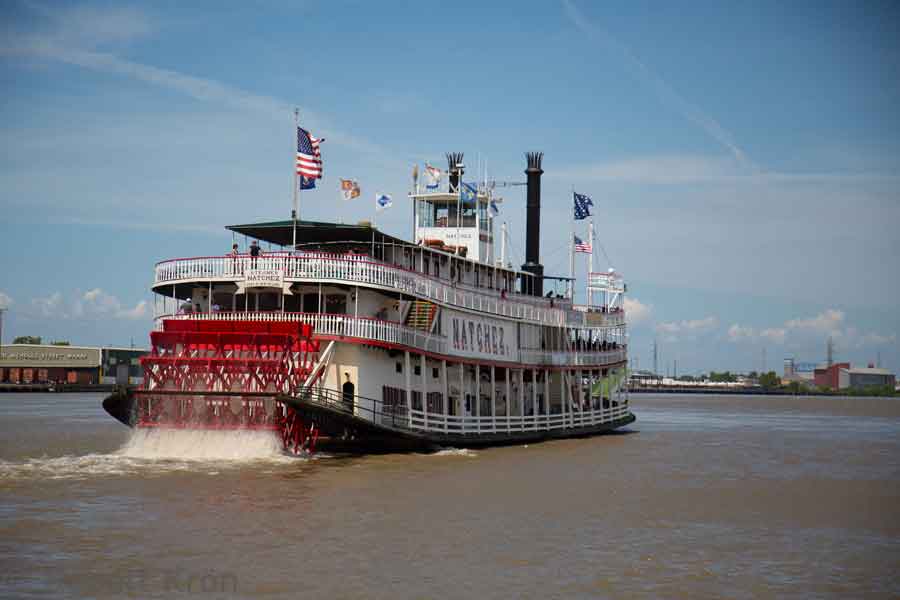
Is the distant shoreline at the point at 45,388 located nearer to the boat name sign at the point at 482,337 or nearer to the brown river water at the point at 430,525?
the brown river water at the point at 430,525

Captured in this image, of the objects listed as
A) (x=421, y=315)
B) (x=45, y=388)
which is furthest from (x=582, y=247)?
(x=45, y=388)

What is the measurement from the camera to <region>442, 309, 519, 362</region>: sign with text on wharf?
28203 mm

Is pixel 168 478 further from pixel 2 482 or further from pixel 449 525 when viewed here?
pixel 449 525

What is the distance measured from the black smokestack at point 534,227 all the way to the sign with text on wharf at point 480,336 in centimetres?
397

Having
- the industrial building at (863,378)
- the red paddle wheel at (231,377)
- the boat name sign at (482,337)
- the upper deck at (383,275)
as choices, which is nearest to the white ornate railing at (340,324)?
the red paddle wheel at (231,377)

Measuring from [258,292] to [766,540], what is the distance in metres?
13.9

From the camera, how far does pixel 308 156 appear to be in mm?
26141

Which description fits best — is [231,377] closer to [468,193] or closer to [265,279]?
[265,279]

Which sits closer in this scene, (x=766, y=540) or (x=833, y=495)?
(x=766, y=540)

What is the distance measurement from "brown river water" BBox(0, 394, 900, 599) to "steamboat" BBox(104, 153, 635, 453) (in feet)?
2.82

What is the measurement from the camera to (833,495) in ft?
69.6

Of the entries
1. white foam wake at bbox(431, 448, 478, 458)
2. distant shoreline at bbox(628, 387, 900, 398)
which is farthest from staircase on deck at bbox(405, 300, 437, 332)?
distant shoreline at bbox(628, 387, 900, 398)

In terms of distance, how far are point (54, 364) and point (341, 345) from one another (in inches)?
2954

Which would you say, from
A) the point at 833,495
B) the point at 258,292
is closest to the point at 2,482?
the point at 258,292
